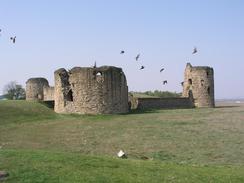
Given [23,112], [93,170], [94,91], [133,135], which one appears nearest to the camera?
[93,170]

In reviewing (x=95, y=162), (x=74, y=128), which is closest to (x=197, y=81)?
(x=74, y=128)

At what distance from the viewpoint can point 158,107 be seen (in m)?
42.8

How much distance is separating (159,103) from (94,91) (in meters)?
8.97

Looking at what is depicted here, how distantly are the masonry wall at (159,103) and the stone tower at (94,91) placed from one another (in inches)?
174

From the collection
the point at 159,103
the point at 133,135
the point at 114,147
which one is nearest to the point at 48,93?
the point at 159,103

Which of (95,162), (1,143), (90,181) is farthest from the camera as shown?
(1,143)

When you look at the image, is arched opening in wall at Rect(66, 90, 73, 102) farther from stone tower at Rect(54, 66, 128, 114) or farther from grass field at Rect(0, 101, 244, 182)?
grass field at Rect(0, 101, 244, 182)

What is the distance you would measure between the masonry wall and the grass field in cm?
799

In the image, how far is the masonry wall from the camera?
137ft

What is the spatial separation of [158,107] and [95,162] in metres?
31.0

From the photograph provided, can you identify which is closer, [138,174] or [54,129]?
[138,174]

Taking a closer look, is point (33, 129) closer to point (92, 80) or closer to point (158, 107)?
point (92, 80)

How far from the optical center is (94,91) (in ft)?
118

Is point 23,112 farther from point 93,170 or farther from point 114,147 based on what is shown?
point 93,170
